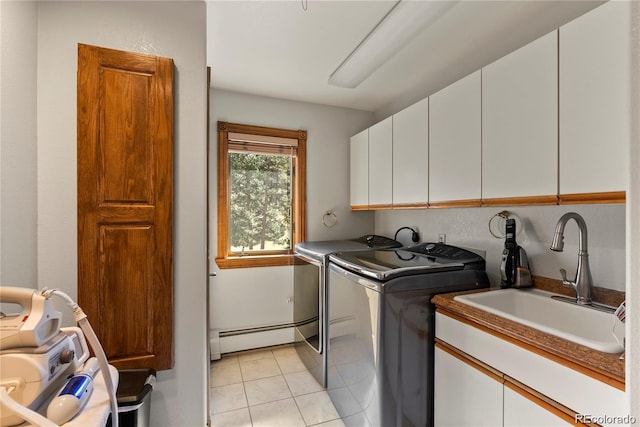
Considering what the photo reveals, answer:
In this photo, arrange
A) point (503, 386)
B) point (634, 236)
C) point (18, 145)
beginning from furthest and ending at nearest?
point (503, 386), point (18, 145), point (634, 236)

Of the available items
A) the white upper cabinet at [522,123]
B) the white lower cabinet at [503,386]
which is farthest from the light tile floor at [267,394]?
the white upper cabinet at [522,123]

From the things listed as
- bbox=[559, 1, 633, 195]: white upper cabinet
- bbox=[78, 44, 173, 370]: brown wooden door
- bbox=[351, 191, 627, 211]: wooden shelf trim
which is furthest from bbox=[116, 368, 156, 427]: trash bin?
bbox=[559, 1, 633, 195]: white upper cabinet

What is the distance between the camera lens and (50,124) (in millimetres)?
1163

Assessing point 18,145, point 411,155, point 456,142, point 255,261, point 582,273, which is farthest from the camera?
point 255,261

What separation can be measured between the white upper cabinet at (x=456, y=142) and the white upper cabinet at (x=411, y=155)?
56 mm

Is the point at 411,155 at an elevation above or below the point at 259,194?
above

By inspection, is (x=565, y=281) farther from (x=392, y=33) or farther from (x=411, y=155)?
(x=392, y=33)

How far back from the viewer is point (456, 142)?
168 cm

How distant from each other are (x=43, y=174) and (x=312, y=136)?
215cm

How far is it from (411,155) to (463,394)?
1.50 m

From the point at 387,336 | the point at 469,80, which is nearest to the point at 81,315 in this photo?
the point at 387,336

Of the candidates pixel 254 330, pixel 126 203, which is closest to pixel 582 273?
pixel 126 203

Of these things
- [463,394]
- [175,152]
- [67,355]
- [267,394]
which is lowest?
[267,394]

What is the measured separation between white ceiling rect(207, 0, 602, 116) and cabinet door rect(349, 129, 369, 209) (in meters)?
0.47
